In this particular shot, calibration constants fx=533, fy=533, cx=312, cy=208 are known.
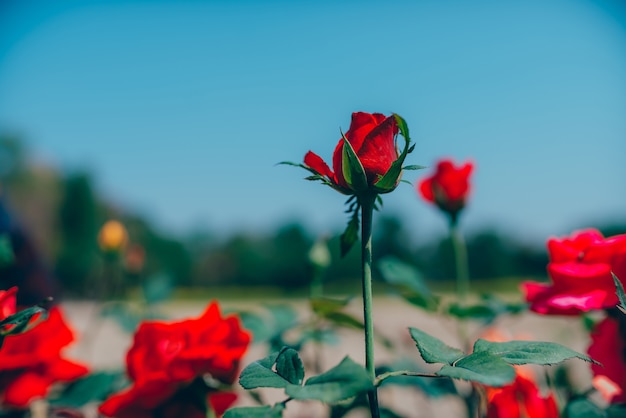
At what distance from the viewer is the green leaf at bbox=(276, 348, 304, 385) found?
180mm

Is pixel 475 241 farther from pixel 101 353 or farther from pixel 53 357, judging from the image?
pixel 53 357

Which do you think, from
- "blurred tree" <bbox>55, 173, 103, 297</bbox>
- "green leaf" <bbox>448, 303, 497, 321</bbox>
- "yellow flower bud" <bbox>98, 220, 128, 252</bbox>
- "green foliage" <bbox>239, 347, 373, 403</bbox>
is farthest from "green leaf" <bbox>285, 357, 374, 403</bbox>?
"blurred tree" <bbox>55, 173, 103, 297</bbox>

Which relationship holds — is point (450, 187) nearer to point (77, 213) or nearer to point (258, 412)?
point (258, 412)

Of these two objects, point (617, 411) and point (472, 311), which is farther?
point (472, 311)

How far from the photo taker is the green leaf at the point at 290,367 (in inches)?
7.1

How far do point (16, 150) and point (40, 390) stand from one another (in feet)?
41.1

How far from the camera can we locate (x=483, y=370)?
0.17 meters

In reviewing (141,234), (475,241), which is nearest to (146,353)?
(475,241)

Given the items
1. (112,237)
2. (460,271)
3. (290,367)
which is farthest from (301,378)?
(112,237)

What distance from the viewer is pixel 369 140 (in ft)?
0.65

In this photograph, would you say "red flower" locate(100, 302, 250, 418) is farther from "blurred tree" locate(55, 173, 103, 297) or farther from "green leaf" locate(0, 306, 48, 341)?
"blurred tree" locate(55, 173, 103, 297)

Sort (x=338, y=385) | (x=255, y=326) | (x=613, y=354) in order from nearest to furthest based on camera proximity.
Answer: (x=338, y=385)
(x=613, y=354)
(x=255, y=326)

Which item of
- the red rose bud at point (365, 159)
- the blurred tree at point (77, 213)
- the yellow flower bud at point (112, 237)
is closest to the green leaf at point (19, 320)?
the red rose bud at point (365, 159)

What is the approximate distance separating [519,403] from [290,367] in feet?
0.42
